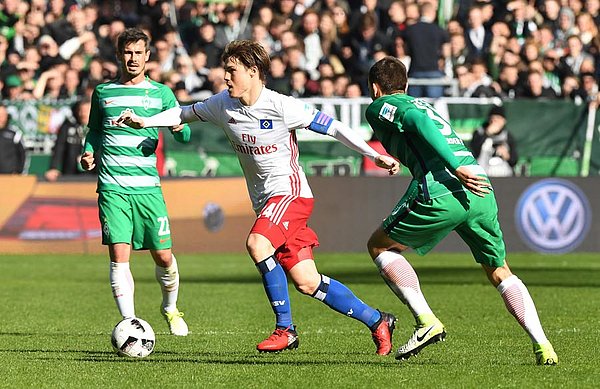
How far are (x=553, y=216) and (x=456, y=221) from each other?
471 inches

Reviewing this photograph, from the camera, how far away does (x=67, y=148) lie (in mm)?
19984

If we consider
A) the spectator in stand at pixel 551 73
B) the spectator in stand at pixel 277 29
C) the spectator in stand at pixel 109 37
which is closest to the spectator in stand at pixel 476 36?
the spectator in stand at pixel 551 73

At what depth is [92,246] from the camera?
66.7ft

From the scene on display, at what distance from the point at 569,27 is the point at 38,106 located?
8.84 metres

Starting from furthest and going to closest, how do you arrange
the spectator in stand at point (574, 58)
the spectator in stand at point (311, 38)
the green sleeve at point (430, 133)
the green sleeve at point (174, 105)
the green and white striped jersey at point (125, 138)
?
the spectator in stand at point (311, 38), the spectator in stand at point (574, 58), the green sleeve at point (174, 105), the green and white striped jersey at point (125, 138), the green sleeve at point (430, 133)

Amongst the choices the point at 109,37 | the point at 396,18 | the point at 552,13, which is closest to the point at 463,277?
the point at 396,18

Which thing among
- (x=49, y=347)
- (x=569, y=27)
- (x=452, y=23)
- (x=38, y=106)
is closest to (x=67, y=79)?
(x=38, y=106)

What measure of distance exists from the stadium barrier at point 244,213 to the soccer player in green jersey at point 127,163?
9.73 meters

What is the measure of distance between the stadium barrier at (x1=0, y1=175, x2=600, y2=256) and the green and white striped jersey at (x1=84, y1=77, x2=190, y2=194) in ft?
32.0

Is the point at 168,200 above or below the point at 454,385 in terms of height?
below

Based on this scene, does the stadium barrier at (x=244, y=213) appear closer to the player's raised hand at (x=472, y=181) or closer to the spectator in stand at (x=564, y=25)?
the spectator in stand at (x=564, y=25)

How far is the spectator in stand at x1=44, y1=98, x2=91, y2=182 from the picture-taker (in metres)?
19.7

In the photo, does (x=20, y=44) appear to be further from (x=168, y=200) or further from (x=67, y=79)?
(x=168, y=200)

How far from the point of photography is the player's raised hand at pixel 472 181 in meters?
8.12
